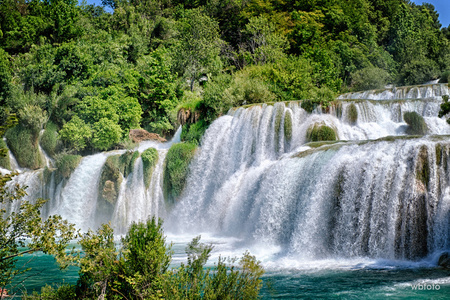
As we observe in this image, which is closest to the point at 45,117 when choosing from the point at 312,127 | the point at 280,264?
the point at 312,127

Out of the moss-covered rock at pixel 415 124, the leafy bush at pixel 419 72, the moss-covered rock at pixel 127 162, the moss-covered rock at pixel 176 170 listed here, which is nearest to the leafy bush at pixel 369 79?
the leafy bush at pixel 419 72

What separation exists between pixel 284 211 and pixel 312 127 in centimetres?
559

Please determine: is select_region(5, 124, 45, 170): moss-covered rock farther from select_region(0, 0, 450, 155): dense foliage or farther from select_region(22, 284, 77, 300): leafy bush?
select_region(22, 284, 77, 300): leafy bush

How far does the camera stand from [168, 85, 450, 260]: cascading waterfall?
11.6 m

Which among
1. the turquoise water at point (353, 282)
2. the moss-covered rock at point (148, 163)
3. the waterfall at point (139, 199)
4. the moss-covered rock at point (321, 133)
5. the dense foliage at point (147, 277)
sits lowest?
the turquoise water at point (353, 282)

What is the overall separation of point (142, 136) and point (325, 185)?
15.3m

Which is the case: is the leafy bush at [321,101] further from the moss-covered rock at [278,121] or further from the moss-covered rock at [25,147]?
the moss-covered rock at [25,147]

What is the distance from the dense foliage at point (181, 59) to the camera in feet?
83.9

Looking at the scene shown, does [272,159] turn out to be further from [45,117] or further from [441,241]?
[45,117]

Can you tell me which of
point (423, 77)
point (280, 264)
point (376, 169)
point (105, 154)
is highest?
point (423, 77)

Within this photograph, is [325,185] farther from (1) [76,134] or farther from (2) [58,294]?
(1) [76,134]

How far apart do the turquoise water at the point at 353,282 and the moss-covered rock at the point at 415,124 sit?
8.87 meters

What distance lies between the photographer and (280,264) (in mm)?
12375

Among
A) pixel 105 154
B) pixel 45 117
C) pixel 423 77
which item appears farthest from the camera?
pixel 423 77
